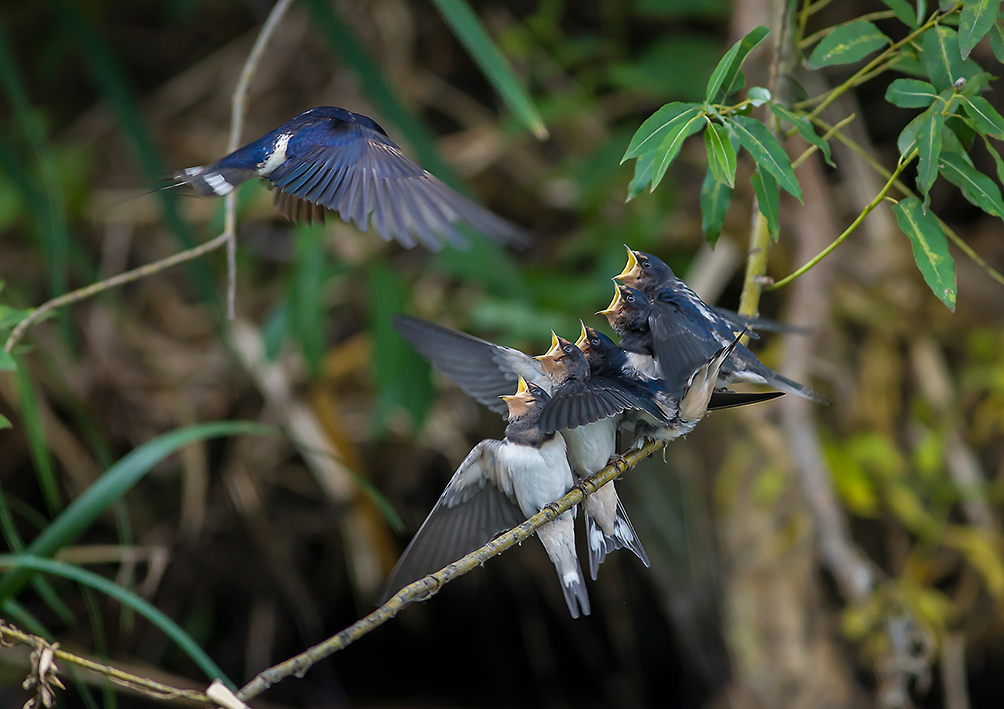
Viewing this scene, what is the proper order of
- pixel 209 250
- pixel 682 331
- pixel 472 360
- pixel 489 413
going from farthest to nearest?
pixel 489 413, pixel 209 250, pixel 472 360, pixel 682 331

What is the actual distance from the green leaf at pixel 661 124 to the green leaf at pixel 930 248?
0.82 feet

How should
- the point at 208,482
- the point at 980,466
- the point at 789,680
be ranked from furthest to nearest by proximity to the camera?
1. the point at 208,482
2. the point at 980,466
3. the point at 789,680

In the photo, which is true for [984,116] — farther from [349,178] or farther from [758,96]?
[349,178]

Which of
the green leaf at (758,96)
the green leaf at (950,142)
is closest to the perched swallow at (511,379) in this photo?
the green leaf at (758,96)

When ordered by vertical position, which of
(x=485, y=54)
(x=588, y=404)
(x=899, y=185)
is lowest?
(x=588, y=404)

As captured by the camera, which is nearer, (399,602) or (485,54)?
(399,602)

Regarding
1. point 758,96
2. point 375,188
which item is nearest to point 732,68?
point 758,96

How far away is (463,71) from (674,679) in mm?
2242

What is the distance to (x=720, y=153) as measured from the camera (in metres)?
0.87

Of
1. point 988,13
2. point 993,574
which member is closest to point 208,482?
point 993,574

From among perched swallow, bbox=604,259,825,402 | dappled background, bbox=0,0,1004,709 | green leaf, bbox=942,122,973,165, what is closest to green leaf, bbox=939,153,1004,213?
green leaf, bbox=942,122,973,165

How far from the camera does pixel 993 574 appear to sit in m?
2.15

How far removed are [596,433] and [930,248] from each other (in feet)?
1.37

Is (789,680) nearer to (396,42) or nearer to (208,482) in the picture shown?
(208,482)
